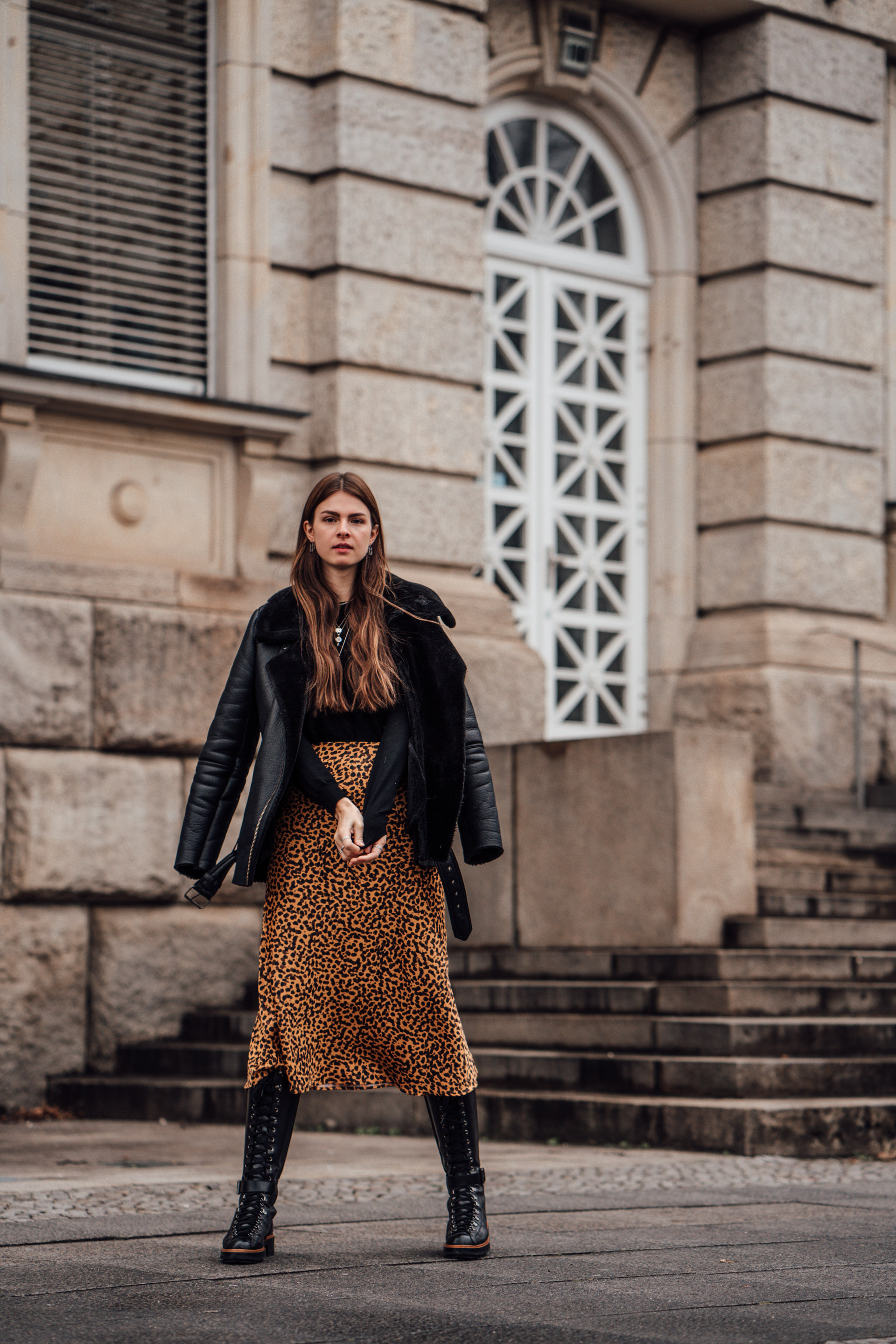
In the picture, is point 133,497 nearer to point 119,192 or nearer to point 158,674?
point 158,674

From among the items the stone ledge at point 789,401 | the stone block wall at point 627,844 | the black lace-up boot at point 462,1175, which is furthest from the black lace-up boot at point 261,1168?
the stone ledge at point 789,401

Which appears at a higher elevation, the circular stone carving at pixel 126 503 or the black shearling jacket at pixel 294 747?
the circular stone carving at pixel 126 503

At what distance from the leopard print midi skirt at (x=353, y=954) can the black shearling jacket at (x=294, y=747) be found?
83 mm

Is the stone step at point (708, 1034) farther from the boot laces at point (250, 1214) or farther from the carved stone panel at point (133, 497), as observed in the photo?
the boot laces at point (250, 1214)

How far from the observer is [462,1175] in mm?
4906

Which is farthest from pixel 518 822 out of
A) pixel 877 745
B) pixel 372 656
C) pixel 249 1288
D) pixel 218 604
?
pixel 249 1288

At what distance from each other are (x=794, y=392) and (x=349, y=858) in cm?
823

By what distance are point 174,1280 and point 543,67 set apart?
9.28 metres

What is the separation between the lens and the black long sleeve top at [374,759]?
4.89 m

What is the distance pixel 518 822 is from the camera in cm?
951

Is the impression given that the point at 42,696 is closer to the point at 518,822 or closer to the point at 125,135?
the point at 518,822

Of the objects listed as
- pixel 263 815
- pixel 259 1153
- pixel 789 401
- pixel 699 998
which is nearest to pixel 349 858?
pixel 263 815

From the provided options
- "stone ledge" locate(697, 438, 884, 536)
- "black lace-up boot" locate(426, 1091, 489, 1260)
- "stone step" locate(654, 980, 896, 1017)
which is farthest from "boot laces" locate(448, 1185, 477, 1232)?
"stone ledge" locate(697, 438, 884, 536)

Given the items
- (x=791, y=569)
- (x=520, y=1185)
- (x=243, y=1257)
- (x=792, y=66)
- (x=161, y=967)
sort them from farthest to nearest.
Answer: (x=792, y=66) < (x=791, y=569) < (x=161, y=967) < (x=520, y=1185) < (x=243, y=1257)
